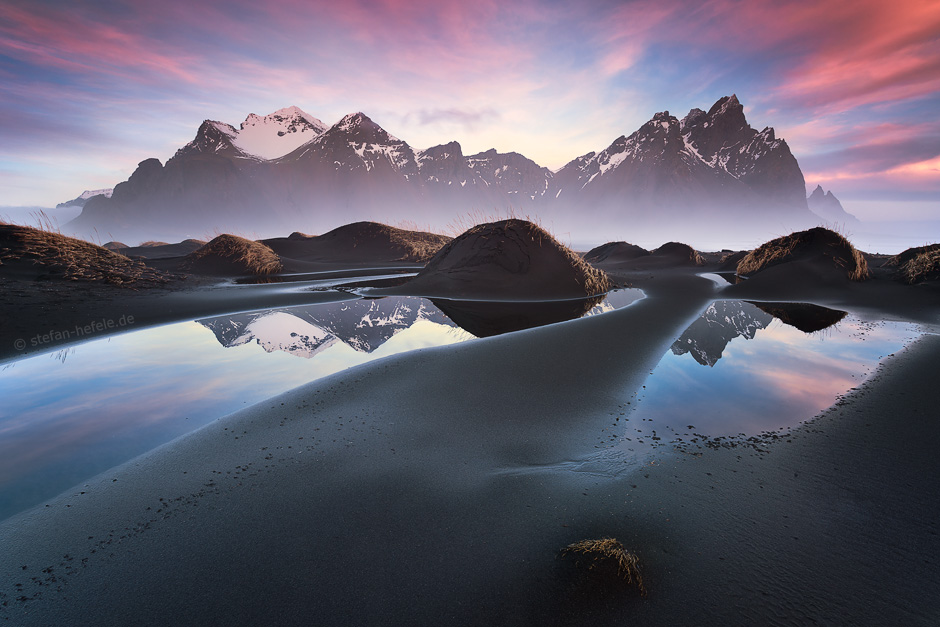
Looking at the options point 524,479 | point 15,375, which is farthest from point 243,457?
point 15,375

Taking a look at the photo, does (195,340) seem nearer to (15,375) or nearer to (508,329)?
(15,375)

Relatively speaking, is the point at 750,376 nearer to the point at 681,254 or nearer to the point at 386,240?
the point at 681,254

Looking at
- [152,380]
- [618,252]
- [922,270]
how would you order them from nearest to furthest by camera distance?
[152,380] < [922,270] < [618,252]

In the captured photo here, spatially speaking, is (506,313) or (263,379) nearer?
(263,379)

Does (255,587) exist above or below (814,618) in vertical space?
below

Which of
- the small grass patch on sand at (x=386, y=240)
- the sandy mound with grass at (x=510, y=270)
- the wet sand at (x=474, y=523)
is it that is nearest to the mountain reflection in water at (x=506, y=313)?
the sandy mound with grass at (x=510, y=270)

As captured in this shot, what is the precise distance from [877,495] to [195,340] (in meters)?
8.30

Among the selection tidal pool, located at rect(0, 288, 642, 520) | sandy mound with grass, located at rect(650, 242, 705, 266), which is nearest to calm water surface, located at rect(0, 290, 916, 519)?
tidal pool, located at rect(0, 288, 642, 520)

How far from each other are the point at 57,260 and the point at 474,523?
13813 mm

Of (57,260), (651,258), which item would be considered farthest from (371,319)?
(651,258)

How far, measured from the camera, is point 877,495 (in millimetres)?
2387

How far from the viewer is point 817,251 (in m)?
12.5

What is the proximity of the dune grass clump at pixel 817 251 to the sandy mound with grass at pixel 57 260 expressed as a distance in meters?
21.0

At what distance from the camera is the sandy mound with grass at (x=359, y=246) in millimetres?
26609
